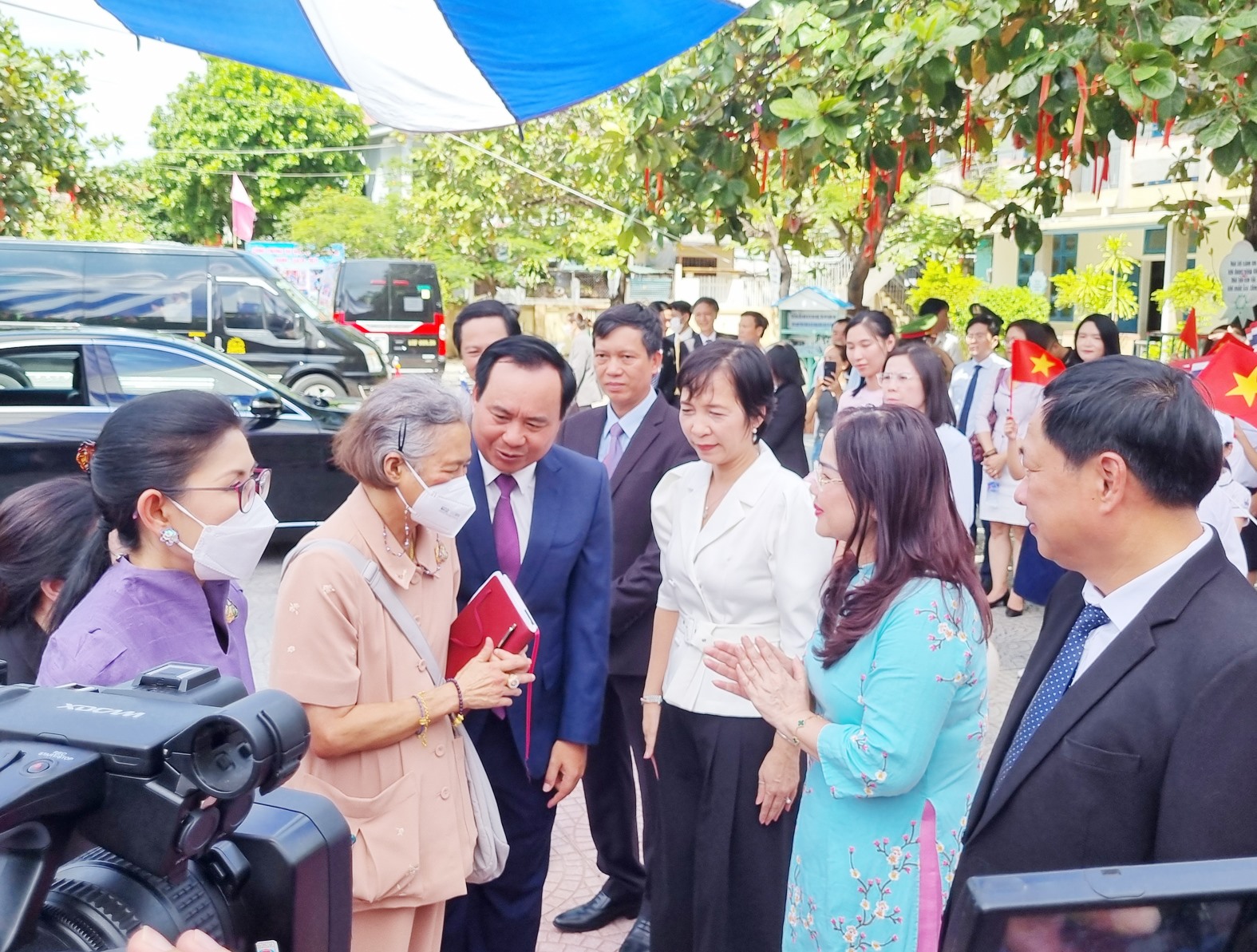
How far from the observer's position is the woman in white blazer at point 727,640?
8.56 ft

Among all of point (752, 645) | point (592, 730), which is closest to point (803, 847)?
point (752, 645)

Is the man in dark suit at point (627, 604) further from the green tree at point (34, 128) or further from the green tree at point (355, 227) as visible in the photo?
the green tree at point (355, 227)

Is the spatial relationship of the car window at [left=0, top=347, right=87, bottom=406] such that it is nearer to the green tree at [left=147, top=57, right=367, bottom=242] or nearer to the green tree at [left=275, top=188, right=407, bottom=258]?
the green tree at [left=275, top=188, right=407, bottom=258]

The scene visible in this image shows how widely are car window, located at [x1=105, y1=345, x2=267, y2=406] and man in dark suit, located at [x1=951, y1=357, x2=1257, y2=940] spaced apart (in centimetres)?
627

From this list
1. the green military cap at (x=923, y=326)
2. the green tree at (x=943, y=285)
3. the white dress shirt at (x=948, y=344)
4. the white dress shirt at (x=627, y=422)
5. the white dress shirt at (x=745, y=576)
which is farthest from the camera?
the green tree at (x=943, y=285)

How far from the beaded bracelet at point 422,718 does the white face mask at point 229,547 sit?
1.28ft

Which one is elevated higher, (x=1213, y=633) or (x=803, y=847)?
(x=1213, y=633)

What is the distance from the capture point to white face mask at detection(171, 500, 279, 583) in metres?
2.04

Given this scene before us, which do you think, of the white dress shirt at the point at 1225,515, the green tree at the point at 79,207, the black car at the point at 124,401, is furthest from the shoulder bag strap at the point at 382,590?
the green tree at the point at 79,207

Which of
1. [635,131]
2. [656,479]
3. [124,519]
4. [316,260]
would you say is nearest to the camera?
[124,519]

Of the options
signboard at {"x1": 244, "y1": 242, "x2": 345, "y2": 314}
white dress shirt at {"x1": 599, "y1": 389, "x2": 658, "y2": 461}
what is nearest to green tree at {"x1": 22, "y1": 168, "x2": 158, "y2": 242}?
signboard at {"x1": 244, "y1": 242, "x2": 345, "y2": 314}

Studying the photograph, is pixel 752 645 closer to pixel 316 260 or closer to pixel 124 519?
pixel 124 519

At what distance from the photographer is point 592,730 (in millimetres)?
2680

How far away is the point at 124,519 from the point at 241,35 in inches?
110
